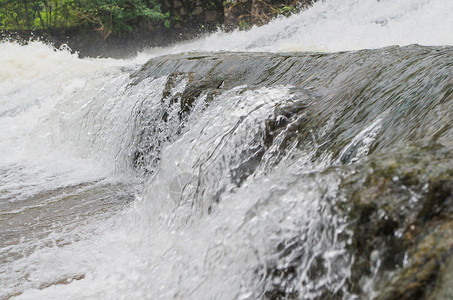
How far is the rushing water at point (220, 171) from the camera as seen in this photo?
1606 millimetres

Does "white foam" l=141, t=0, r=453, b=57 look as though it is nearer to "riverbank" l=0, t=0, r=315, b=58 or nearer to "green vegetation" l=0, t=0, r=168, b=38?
"riverbank" l=0, t=0, r=315, b=58

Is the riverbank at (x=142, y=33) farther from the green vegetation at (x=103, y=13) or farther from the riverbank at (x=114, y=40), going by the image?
the green vegetation at (x=103, y=13)

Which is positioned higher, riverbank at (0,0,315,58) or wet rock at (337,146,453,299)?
riverbank at (0,0,315,58)

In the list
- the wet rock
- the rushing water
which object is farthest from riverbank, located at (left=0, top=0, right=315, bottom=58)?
the wet rock

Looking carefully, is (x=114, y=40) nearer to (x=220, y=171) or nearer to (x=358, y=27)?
(x=358, y=27)

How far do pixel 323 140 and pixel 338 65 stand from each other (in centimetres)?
119

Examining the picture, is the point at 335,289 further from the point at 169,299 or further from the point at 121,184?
the point at 121,184

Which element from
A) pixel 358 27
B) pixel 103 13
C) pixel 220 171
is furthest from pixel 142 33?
pixel 220 171

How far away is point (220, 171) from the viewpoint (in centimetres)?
284

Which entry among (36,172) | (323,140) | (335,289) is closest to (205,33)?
(36,172)

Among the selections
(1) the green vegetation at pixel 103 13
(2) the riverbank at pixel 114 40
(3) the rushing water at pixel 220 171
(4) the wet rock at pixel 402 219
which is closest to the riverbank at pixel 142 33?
(2) the riverbank at pixel 114 40

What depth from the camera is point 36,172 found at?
5.09 metres

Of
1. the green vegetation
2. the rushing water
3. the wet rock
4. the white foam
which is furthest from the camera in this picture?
the green vegetation

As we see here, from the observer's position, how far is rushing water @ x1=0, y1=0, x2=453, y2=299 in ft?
5.27
